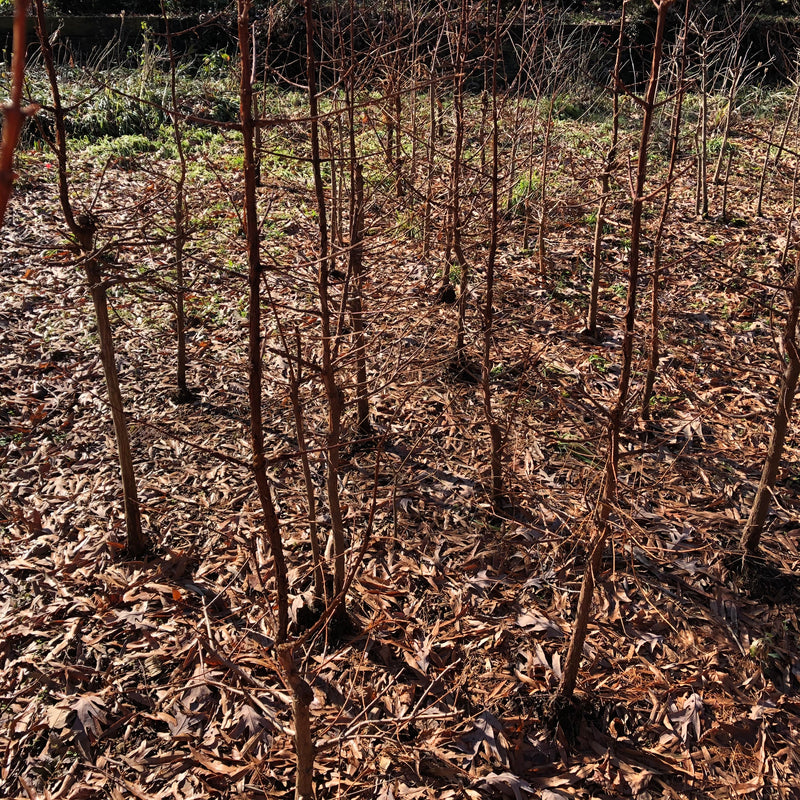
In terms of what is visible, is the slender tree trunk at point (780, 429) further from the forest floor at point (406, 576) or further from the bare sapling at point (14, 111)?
the bare sapling at point (14, 111)

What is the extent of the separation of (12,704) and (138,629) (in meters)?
0.66

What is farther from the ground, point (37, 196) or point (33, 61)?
point (33, 61)

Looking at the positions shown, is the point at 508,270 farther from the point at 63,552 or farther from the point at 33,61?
the point at 33,61

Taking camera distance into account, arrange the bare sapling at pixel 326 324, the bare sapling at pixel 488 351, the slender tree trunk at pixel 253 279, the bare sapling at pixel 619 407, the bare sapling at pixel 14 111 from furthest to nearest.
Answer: the bare sapling at pixel 488 351 < the bare sapling at pixel 326 324 < the bare sapling at pixel 619 407 < the slender tree trunk at pixel 253 279 < the bare sapling at pixel 14 111

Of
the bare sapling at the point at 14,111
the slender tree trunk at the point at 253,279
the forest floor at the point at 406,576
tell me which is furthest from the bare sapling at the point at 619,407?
the bare sapling at the point at 14,111

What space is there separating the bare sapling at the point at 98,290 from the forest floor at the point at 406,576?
16 cm

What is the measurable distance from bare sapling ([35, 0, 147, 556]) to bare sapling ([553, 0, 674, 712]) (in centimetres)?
235

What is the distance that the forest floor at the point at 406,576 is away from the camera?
3320 mm

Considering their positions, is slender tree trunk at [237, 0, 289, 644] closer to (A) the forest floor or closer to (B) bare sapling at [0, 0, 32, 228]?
(A) the forest floor

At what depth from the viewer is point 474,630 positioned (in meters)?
3.94

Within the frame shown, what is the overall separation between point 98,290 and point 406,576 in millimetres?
2359

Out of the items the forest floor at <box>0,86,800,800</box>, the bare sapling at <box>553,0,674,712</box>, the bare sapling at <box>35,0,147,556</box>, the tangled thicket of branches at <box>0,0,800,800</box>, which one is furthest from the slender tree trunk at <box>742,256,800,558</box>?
the bare sapling at <box>35,0,147,556</box>

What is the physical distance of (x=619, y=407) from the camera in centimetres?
281

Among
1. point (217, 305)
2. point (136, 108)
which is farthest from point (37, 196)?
point (217, 305)
